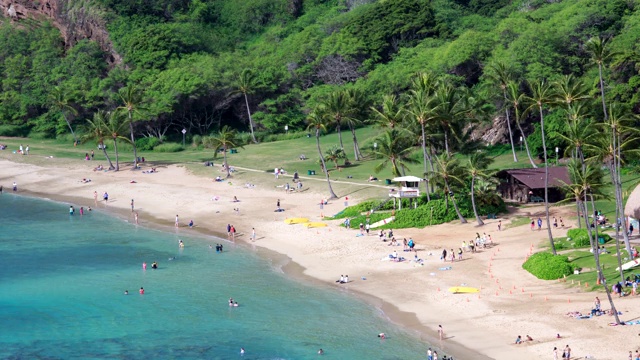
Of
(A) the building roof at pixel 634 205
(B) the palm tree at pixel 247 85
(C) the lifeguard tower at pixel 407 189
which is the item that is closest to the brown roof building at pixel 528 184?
(C) the lifeguard tower at pixel 407 189

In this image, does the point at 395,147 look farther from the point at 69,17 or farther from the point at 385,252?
the point at 69,17

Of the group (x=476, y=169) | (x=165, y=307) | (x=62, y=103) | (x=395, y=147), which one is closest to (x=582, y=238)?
(x=476, y=169)

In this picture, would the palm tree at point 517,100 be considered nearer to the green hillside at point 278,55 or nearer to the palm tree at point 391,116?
the green hillside at point 278,55

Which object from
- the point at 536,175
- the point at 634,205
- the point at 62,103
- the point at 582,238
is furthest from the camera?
the point at 62,103

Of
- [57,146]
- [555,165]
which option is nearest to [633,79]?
[555,165]

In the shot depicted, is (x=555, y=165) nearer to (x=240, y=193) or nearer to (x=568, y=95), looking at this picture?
(x=568, y=95)

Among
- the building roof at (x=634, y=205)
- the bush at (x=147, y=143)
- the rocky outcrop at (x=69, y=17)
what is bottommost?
the building roof at (x=634, y=205)
